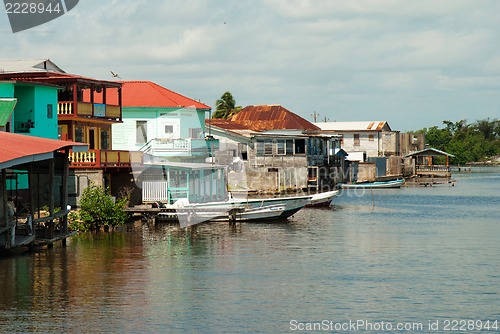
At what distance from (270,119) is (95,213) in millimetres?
53576

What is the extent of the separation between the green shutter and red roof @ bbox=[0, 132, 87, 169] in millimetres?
6951

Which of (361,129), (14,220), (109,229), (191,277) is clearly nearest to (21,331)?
(191,277)

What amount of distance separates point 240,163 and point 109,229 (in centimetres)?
2931

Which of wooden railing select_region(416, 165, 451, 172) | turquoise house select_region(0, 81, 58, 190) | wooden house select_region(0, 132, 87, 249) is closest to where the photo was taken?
wooden house select_region(0, 132, 87, 249)

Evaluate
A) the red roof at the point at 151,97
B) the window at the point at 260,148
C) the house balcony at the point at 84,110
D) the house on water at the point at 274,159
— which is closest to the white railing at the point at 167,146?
the house balcony at the point at 84,110

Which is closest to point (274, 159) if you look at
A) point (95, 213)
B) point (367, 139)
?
point (95, 213)

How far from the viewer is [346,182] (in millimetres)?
101562

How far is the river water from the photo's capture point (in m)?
24.5

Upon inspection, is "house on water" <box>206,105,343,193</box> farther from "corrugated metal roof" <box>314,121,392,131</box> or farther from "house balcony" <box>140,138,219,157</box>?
"corrugated metal roof" <box>314,121,392,131</box>

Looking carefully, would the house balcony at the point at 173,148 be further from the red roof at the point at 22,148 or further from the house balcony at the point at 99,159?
the red roof at the point at 22,148

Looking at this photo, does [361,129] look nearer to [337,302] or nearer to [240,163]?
[240,163]

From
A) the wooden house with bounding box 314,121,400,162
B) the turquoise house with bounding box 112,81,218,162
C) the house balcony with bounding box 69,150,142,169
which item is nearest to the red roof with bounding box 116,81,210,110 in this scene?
the turquoise house with bounding box 112,81,218,162

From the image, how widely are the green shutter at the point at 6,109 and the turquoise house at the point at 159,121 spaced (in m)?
18.1

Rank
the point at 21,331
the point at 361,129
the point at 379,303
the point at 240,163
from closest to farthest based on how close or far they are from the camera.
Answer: the point at 21,331 < the point at 379,303 < the point at 240,163 < the point at 361,129
